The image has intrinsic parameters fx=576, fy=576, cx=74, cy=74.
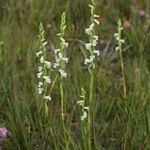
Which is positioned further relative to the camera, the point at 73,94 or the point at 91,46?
the point at 73,94

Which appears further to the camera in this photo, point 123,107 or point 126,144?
point 123,107

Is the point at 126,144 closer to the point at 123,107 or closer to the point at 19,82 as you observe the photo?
the point at 123,107

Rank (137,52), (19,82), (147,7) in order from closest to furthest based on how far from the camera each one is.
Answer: (19,82) → (137,52) → (147,7)

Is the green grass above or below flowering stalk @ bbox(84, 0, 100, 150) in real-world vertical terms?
below

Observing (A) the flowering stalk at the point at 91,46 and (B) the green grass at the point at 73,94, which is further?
(B) the green grass at the point at 73,94

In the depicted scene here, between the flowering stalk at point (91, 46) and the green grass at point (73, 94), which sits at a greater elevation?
the flowering stalk at point (91, 46)

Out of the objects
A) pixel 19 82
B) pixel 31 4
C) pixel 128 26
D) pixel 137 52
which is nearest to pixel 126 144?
pixel 19 82

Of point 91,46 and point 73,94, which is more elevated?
point 91,46

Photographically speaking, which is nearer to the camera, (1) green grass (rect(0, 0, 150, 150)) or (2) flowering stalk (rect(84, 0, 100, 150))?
(2) flowering stalk (rect(84, 0, 100, 150))
